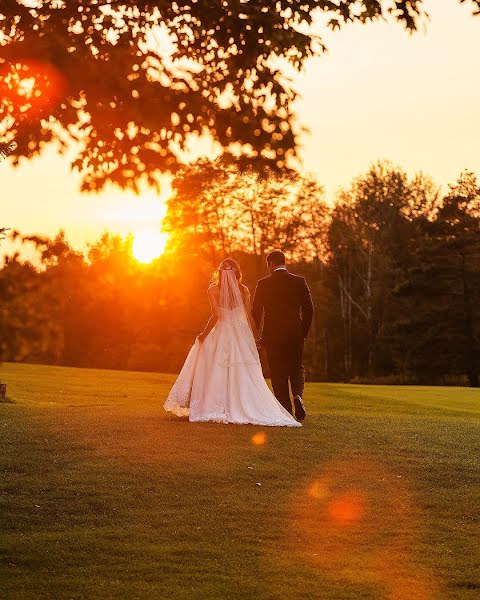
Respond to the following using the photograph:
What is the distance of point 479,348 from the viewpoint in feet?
242

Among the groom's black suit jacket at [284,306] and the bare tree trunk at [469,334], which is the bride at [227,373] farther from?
the bare tree trunk at [469,334]

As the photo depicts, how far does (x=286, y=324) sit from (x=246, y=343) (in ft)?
2.50

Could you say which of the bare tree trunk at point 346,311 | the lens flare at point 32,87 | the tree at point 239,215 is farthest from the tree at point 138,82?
the bare tree trunk at point 346,311

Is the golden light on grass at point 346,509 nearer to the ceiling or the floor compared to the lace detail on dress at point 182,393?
nearer to the floor

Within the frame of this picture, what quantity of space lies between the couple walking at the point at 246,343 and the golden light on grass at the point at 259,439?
1.95 metres

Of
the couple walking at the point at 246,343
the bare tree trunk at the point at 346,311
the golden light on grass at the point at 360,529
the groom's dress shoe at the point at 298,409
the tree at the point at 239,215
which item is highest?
the tree at the point at 239,215

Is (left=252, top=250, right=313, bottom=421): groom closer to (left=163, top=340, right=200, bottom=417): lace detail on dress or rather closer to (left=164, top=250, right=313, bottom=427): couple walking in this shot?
(left=164, top=250, right=313, bottom=427): couple walking

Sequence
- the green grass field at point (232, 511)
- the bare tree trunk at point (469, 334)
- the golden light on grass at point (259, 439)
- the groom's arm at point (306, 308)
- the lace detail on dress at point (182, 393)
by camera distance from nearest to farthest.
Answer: the green grass field at point (232, 511) < the golden light on grass at point (259, 439) < the lace detail on dress at point (182, 393) < the groom's arm at point (306, 308) < the bare tree trunk at point (469, 334)

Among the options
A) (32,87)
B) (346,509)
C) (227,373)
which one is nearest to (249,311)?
(227,373)

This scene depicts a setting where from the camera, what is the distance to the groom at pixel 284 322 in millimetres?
17422

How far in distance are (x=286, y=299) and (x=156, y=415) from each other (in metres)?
3.09

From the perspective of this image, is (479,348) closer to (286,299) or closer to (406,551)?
(286,299)

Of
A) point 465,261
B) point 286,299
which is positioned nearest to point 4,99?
point 286,299

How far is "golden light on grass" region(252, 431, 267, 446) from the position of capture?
13.8 meters
